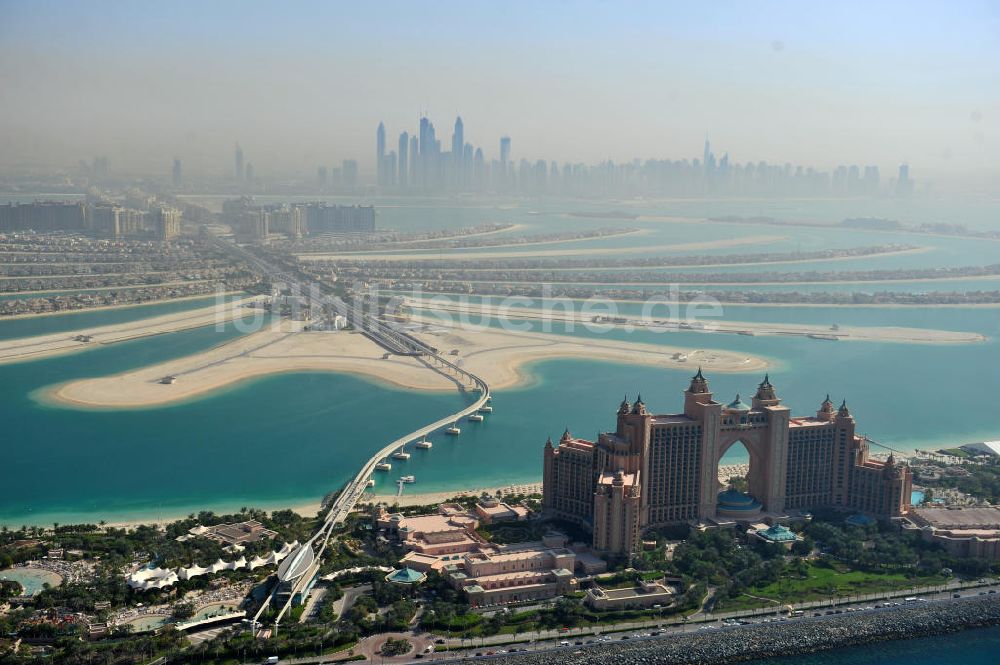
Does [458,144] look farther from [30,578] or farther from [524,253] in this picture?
[30,578]

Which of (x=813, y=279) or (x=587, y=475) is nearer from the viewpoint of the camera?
(x=587, y=475)

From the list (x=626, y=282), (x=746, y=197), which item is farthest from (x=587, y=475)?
(x=746, y=197)

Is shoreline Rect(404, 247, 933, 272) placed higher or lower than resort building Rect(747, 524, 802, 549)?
higher

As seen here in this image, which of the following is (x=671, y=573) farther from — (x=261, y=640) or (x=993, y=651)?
(x=261, y=640)

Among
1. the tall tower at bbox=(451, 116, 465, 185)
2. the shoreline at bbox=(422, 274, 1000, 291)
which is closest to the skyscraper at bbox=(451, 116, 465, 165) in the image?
the tall tower at bbox=(451, 116, 465, 185)

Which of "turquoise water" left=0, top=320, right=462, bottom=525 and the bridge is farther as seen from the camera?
"turquoise water" left=0, top=320, right=462, bottom=525

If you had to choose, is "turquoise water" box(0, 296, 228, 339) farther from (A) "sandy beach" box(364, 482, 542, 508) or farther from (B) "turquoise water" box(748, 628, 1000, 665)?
(B) "turquoise water" box(748, 628, 1000, 665)

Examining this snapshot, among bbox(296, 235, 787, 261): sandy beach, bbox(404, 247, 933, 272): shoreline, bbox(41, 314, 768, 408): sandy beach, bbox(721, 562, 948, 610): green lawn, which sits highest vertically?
bbox(296, 235, 787, 261): sandy beach
